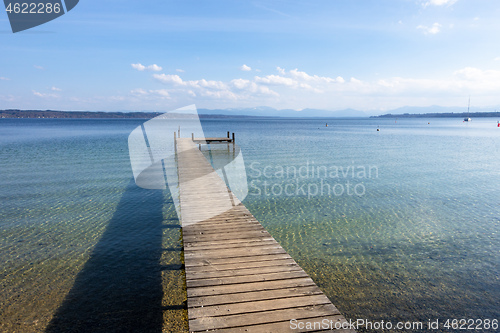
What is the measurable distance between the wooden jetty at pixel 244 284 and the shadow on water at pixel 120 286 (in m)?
1.59

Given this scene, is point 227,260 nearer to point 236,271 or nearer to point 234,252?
point 234,252

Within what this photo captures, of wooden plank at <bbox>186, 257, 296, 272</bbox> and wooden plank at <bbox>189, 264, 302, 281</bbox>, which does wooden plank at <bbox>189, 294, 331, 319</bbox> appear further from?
wooden plank at <bbox>186, 257, 296, 272</bbox>

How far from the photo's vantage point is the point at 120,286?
22.3ft

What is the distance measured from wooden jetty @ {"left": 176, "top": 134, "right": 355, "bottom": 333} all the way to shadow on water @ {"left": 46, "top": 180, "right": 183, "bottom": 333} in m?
1.59

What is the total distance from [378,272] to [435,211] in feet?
21.6

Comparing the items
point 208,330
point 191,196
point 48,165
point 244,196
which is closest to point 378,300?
point 208,330

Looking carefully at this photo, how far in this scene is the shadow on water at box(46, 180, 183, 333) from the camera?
5652 mm

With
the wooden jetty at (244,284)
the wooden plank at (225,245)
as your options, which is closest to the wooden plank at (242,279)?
the wooden jetty at (244,284)

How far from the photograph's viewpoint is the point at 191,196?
1010cm

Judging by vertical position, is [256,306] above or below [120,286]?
above

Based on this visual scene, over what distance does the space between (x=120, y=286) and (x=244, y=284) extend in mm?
3884

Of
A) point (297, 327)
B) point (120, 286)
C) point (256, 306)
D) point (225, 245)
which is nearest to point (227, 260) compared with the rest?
point (225, 245)

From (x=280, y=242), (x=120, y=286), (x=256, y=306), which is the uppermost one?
(x=256, y=306)

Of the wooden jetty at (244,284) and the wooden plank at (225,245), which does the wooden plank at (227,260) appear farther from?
the wooden plank at (225,245)
